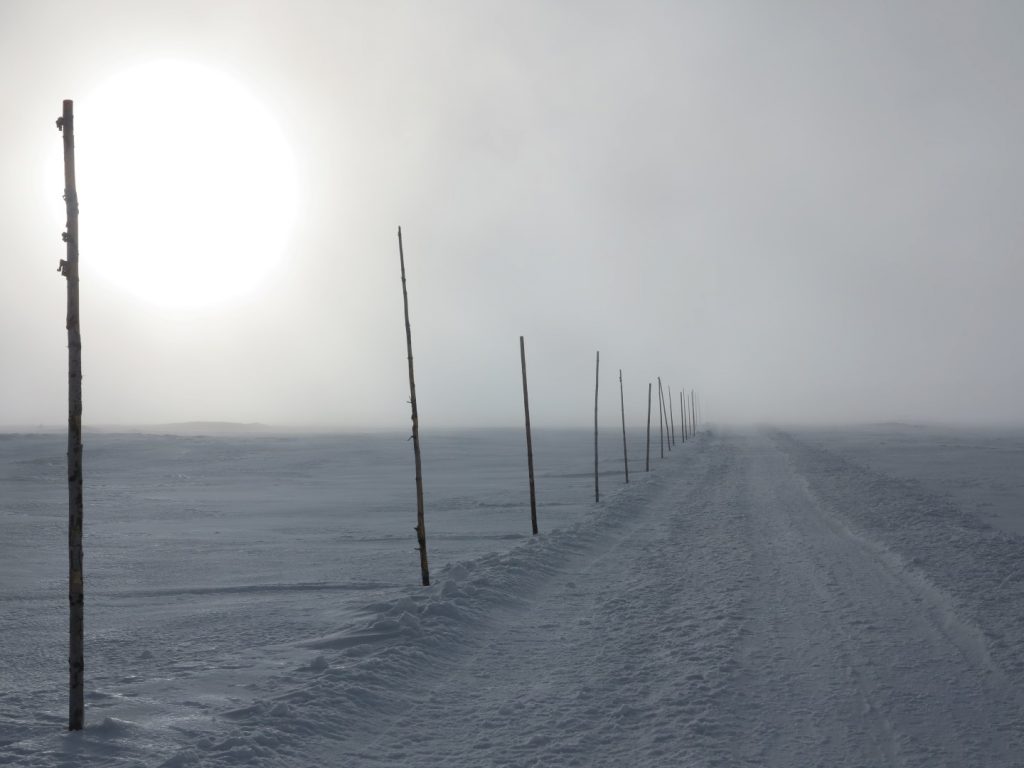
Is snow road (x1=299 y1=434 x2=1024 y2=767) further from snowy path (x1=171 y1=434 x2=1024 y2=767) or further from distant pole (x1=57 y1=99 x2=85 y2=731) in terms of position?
distant pole (x1=57 y1=99 x2=85 y2=731)

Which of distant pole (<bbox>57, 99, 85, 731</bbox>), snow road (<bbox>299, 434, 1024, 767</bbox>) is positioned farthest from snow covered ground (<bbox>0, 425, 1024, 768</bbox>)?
distant pole (<bbox>57, 99, 85, 731</bbox>)

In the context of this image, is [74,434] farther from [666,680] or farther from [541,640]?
[666,680]

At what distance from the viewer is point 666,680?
7.23 m

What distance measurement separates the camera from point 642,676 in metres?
7.39

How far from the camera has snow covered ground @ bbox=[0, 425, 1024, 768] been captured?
5875mm

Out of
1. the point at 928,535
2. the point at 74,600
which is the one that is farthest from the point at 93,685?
the point at 928,535

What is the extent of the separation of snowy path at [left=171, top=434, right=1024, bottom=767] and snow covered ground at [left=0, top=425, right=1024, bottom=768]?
0.04 meters

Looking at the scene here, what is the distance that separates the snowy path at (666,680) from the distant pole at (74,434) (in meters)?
1.51

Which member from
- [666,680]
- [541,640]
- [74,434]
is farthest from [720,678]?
[74,434]

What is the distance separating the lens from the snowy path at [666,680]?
570cm

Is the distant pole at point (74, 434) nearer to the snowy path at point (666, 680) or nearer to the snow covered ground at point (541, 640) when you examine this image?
the snow covered ground at point (541, 640)

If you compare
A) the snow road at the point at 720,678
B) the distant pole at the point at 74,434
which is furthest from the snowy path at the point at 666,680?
the distant pole at the point at 74,434

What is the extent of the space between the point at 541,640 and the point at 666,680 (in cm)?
221

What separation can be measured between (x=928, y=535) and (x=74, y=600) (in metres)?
17.1
